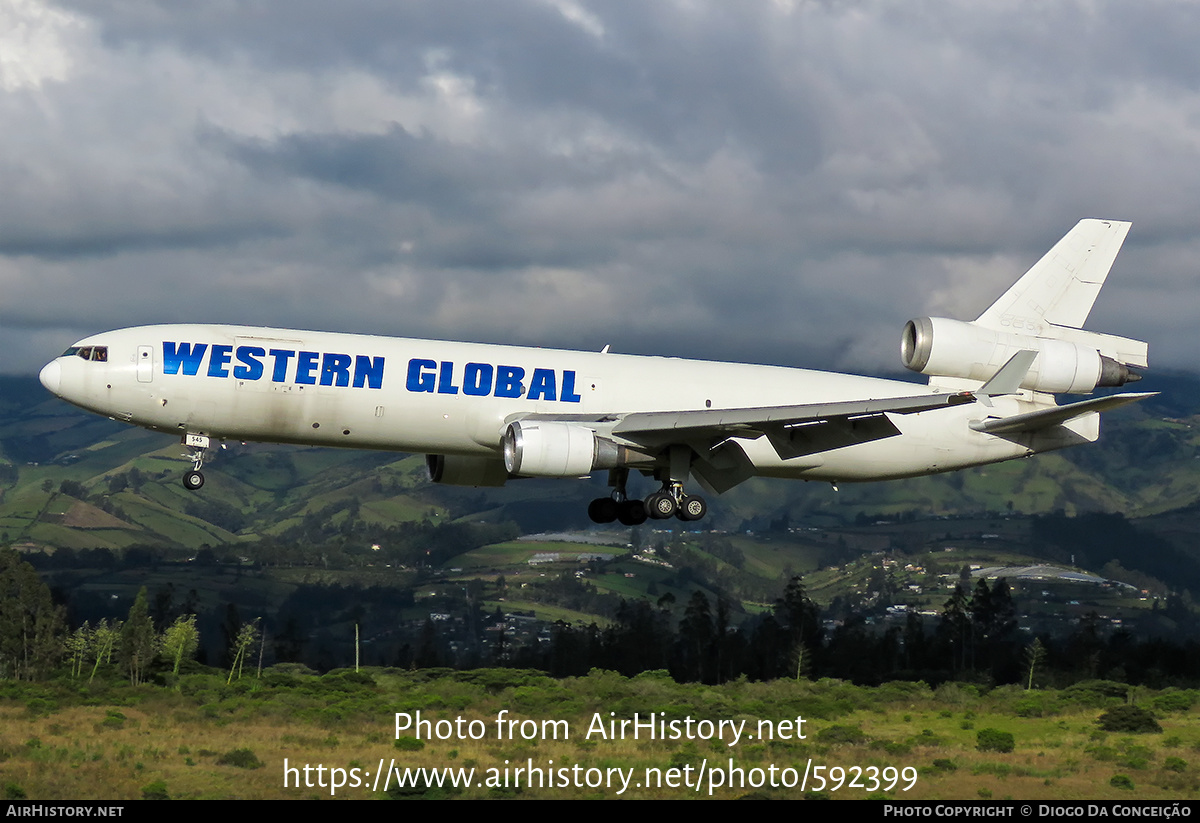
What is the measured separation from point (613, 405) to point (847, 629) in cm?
15242

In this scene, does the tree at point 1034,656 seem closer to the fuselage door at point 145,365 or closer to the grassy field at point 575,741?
the grassy field at point 575,741

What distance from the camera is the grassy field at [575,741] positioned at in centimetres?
5975

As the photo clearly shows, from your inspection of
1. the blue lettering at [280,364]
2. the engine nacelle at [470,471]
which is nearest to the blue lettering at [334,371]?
the blue lettering at [280,364]

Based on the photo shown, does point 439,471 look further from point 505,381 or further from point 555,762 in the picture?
point 555,762

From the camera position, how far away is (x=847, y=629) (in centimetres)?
19825

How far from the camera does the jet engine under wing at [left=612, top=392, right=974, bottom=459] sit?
159ft

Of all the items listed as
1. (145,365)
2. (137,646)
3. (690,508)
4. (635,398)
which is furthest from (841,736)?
(137,646)

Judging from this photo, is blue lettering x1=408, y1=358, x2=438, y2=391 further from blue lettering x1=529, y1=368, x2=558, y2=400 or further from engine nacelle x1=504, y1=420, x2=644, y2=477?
blue lettering x1=529, y1=368, x2=558, y2=400

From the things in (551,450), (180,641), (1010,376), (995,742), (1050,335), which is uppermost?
(1050,335)

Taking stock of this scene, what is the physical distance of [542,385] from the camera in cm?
5219

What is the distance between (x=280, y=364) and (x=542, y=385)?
31.3 ft

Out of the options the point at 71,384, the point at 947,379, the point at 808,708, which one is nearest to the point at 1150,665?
the point at 808,708

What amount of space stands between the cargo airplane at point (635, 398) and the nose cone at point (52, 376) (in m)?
0.08

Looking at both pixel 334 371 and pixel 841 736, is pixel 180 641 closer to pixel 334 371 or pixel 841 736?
pixel 841 736
